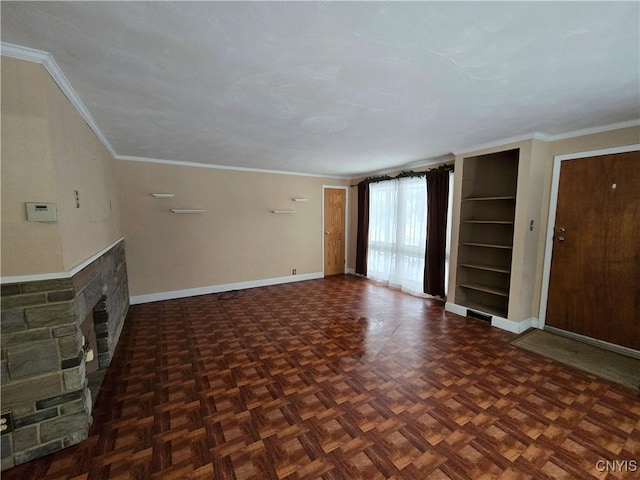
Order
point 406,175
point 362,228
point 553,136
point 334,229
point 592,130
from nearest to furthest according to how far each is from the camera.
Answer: point 592,130 < point 553,136 < point 406,175 < point 362,228 < point 334,229

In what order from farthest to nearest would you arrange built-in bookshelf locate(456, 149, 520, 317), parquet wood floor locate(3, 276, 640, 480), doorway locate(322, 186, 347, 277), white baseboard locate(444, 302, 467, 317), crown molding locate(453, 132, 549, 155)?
1. doorway locate(322, 186, 347, 277)
2. white baseboard locate(444, 302, 467, 317)
3. built-in bookshelf locate(456, 149, 520, 317)
4. crown molding locate(453, 132, 549, 155)
5. parquet wood floor locate(3, 276, 640, 480)

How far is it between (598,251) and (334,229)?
4219mm

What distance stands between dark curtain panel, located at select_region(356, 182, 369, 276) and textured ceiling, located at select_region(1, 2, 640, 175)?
283cm

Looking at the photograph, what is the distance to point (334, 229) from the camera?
6.09 metres

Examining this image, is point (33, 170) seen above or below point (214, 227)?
above

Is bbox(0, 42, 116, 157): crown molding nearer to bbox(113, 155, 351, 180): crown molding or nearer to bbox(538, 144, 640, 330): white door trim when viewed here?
bbox(113, 155, 351, 180): crown molding

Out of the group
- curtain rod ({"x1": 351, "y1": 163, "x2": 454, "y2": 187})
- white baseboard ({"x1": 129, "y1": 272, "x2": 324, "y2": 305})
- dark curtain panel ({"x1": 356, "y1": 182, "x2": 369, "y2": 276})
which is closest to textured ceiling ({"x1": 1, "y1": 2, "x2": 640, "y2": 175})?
curtain rod ({"x1": 351, "y1": 163, "x2": 454, "y2": 187})

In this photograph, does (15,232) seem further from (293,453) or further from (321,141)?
(321,141)

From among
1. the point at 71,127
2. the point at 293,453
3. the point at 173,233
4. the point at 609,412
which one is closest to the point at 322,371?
the point at 293,453

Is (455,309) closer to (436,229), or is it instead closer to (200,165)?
(436,229)

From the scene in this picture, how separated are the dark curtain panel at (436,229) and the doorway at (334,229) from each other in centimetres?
225

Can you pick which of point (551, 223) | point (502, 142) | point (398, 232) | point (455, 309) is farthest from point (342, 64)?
point (398, 232)

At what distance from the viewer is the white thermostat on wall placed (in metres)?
1.42

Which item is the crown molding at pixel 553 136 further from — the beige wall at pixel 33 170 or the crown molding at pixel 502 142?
the beige wall at pixel 33 170
